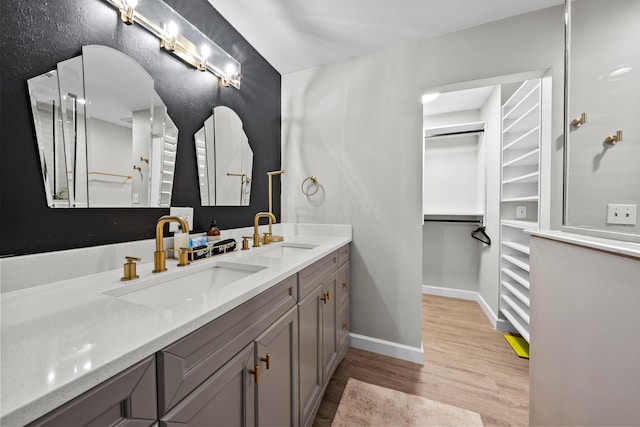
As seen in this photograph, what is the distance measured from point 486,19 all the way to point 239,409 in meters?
2.61

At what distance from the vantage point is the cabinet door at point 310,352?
1146 mm

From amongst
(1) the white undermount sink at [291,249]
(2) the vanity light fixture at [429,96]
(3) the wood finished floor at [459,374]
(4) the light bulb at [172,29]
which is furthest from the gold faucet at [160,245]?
(2) the vanity light fixture at [429,96]

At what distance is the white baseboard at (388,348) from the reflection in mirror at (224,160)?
1515 mm

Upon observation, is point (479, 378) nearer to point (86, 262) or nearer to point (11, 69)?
point (86, 262)

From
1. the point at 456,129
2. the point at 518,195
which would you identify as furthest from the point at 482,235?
the point at 456,129

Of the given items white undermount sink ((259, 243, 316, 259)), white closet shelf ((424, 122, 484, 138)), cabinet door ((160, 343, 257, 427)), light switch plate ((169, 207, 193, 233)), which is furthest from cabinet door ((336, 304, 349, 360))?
white closet shelf ((424, 122, 484, 138))

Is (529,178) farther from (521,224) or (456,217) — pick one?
(456,217)

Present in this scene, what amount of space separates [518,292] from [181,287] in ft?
8.07

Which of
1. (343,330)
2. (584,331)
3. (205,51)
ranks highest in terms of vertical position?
(205,51)

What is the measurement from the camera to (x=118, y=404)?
44cm

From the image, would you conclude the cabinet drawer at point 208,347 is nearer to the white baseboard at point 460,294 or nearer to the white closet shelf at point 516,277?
the white closet shelf at point 516,277

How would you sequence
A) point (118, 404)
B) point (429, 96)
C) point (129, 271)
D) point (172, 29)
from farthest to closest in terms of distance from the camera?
point (429, 96) → point (172, 29) → point (129, 271) → point (118, 404)

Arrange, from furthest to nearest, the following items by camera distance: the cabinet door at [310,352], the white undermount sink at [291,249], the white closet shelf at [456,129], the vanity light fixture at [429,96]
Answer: the white closet shelf at [456,129] < the vanity light fixture at [429,96] < the white undermount sink at [291,249] < the cabinet door at [310,352]

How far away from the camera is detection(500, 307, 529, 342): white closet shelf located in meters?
1.83
